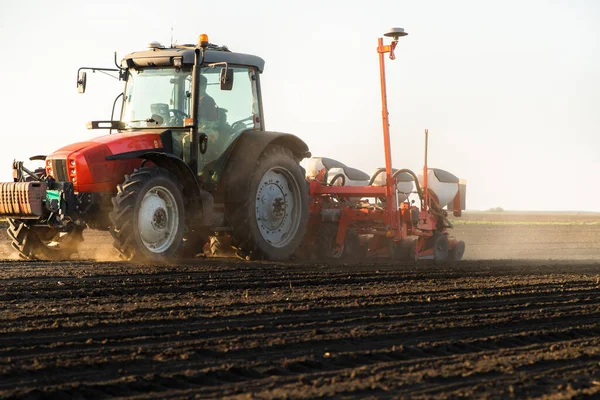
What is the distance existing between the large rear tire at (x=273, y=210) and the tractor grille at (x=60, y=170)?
2101mm

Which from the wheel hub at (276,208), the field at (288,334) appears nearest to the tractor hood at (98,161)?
the field at (288,334)

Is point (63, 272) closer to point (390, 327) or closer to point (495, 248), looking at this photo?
point (390, 327)

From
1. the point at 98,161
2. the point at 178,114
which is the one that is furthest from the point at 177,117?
the point at 98,161

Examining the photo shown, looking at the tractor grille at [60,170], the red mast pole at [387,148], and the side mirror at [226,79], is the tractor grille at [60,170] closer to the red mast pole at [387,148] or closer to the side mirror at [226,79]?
the side mirror at [226,79]

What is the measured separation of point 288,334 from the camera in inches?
232

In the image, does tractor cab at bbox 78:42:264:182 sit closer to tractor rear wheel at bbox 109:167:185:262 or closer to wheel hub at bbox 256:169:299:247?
tractor rear wheel at bbox 109:167:185:262

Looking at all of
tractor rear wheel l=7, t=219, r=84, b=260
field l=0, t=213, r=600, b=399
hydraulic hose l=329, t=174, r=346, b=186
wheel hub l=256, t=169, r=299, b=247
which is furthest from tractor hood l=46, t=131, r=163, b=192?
hydraulic hose l=329, t=174, r=346, b=186

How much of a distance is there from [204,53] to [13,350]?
609 centimetres

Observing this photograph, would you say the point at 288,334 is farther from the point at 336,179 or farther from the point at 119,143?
the point at 336,179

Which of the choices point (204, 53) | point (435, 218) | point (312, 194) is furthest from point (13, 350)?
point (435, 218)

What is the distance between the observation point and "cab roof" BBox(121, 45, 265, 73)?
35.4 feet

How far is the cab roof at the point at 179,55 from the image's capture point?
10.8 metres

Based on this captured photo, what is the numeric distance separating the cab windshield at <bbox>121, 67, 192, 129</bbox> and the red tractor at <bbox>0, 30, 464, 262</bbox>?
0.04ft

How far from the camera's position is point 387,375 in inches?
190
